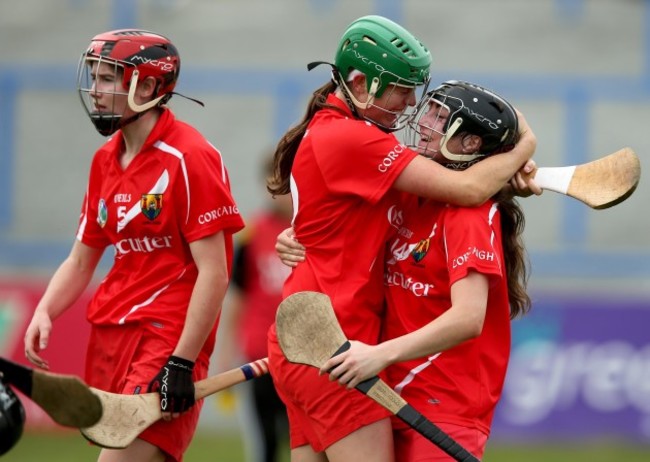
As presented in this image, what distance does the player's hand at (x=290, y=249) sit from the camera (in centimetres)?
485

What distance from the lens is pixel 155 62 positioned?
5148 mm

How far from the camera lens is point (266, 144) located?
15586 mm

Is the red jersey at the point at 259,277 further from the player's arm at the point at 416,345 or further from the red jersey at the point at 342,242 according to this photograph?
the player's arm at the point at 416,345

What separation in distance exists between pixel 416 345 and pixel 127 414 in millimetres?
1222

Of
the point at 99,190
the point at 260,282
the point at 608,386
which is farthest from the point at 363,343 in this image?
the point at 608,386

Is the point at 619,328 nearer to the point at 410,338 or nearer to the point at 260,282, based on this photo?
the point at 260,282

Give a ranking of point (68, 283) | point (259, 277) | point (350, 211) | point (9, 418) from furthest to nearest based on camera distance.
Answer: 1. point (259, 277)
2. point (68, 283)
3. point (350, 211)
4. point (9, 418)

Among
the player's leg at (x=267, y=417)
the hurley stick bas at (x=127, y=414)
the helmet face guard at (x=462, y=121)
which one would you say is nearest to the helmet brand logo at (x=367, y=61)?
the helmet face guard at (x=462, y=121)

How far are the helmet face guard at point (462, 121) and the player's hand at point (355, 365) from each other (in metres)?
0.83

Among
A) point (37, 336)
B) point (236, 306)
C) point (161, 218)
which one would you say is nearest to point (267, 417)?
point (236, 306)

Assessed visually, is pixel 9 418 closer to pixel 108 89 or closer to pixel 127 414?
pixel 127 414

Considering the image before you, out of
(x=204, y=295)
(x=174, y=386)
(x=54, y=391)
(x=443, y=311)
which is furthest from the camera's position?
(x=204, y=295)

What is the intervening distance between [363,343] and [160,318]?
1041 millimetres

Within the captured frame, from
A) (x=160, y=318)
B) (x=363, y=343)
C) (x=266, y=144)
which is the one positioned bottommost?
(x=266, y=144)
